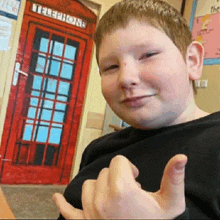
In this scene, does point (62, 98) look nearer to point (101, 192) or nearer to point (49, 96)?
point (49, 96)

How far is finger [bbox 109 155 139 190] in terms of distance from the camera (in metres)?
0.27

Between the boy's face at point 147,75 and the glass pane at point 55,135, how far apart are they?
2219mm

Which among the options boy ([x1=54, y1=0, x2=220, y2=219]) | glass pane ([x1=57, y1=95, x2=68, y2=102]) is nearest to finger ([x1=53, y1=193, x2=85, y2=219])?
boy ([x1=54, y1=0, x2=220, y2=219])

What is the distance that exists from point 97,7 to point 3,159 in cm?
196

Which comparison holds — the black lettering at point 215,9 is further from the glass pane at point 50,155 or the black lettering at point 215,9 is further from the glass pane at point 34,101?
the glass pane at point 50,155

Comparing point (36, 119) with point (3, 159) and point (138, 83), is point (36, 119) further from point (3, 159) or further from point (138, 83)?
point (138, 83)

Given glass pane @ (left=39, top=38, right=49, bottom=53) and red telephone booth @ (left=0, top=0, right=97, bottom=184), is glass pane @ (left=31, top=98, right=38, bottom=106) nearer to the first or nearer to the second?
red telephone booth @ (left=0, top=0, right=97, bottom=184)

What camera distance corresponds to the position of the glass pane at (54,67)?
257 centimetres

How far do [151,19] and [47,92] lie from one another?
216 cm

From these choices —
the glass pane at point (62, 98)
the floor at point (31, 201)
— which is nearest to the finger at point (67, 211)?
the floor at point (31, 201)

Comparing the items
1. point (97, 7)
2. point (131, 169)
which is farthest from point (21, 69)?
point (131, 169)

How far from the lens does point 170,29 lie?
58 centimetres

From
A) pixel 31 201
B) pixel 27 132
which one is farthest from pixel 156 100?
pixel 27 132

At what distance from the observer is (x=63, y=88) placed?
264 centimetres
